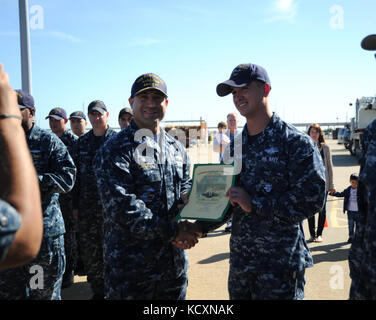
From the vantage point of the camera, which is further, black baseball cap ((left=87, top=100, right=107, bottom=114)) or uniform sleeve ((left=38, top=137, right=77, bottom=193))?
black baseball cap ((left=87, top=100, right=107, bottom=114))

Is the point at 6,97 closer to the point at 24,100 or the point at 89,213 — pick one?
the point at 24,100

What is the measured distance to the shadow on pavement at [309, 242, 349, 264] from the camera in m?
4.82

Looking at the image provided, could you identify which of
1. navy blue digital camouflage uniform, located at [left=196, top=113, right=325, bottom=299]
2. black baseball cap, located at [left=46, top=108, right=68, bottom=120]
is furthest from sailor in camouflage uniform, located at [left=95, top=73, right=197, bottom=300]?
black baseball cap, located at [left=46, top=108, right=68, bottom=120]

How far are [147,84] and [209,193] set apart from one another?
94 cm

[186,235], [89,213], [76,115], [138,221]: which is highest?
[76,115]

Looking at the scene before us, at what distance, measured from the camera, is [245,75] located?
2.24m

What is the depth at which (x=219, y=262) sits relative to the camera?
4840 mm

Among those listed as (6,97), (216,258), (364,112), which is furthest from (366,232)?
(364,112)

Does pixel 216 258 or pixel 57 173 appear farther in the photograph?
pixel 216 258

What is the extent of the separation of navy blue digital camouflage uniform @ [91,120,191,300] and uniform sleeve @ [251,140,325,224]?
2.12 ft

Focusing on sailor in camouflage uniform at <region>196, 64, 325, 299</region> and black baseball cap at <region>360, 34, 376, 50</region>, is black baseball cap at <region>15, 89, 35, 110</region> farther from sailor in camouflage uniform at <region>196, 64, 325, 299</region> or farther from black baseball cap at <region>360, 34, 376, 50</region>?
black baseball cap at <region>360, 34, 376, 50</region>
